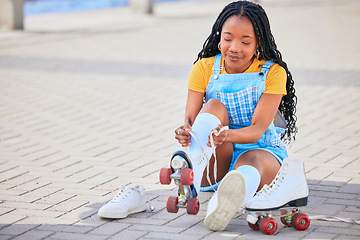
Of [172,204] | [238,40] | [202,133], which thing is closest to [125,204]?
[172,204]

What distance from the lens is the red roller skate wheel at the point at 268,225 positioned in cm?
319

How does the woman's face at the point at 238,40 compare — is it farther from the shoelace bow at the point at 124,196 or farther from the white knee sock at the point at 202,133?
the shoelace bow at the point at 124,196

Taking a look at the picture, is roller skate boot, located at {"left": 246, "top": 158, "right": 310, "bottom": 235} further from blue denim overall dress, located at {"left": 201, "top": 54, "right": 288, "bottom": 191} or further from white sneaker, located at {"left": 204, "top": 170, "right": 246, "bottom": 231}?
blue denim overall dress, located at {"left": 201, "top": 54, "right": 288, "bottom": 191}

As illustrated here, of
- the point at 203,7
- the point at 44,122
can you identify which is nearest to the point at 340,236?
the point at 44,122

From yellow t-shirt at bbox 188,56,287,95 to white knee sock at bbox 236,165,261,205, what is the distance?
1.52 ft

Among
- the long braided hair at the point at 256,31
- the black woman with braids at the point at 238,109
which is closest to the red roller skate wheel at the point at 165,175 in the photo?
the black woman with braids at the point at 238,109

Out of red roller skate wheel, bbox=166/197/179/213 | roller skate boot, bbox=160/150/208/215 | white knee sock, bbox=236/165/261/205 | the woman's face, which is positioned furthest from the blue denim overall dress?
red roller skate wheel, bbox=166/197/179/213

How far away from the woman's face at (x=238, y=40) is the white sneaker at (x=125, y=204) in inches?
35.5

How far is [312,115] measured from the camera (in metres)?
6.12

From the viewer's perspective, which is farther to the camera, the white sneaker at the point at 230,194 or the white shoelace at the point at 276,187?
the white shoelace at the point at 276,187

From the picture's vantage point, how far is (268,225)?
10.5 feet

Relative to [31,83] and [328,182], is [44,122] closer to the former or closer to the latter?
[31,83]

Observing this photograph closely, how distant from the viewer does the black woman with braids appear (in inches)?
129

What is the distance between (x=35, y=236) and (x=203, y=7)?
49.4 feet
